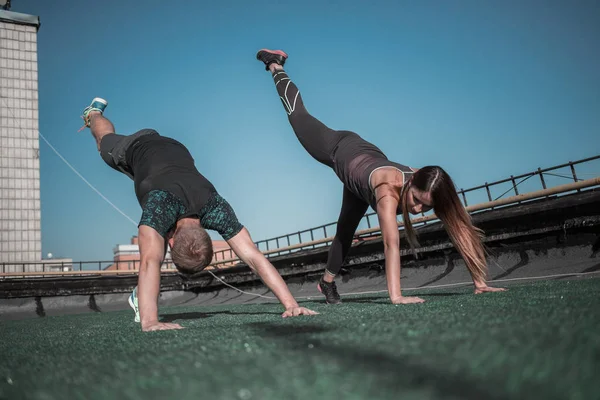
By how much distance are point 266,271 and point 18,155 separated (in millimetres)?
22829

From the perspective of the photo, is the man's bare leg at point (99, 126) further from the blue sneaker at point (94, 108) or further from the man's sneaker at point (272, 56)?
the man's sneaker at point (272, 56)

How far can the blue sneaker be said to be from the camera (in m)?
4.17

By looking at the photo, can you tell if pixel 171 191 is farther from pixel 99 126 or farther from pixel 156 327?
pixel 99 126

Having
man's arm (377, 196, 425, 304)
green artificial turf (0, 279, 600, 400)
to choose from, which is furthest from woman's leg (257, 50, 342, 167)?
green artificial turf (0, 279, 600, 400)

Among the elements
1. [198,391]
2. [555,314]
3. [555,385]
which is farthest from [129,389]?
[555,314]

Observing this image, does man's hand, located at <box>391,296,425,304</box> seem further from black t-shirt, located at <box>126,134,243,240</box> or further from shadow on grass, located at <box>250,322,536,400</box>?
shadow on grass, located at <box>250,322,536,400</box>

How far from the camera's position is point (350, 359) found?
82cm

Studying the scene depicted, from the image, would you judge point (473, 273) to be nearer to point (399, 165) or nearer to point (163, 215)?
point (399, 165)

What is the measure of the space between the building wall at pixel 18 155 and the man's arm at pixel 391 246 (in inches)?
866

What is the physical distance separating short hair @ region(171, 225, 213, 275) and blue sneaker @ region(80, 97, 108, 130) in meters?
2.41

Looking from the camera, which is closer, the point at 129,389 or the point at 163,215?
the point at 129,389

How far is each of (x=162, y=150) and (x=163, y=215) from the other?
2.69 feet

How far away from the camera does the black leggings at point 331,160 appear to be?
3750 millimetres

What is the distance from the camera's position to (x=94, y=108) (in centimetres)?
426
